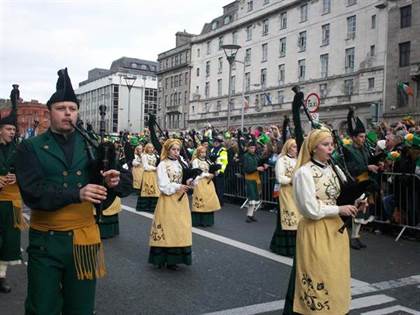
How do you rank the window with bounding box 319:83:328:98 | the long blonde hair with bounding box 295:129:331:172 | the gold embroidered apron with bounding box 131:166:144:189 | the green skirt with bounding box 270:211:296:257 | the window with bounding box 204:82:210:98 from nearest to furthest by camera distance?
1. the long blonde hair with bounding box 295:129:331:172
2. the green skirt with bounding box 270:211:296:257
3. the gold embroidered apron with bounding box 131:166:144:189
4. the window with bounding box 319:83:328:98
5. the window with bounding box 204:82:210:98

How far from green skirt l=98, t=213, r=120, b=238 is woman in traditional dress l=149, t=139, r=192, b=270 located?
241 centimetres

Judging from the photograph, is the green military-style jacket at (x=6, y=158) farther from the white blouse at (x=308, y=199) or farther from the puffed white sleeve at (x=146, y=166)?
the puffed white sleeve at (x=146, y=166)

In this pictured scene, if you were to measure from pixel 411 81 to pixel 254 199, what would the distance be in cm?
3199

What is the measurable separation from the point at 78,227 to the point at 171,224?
11.9 feet

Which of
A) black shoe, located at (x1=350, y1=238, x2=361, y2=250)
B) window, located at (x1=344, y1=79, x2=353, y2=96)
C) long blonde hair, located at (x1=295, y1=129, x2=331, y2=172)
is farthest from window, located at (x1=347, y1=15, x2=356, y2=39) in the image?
long blonde hair, located at (x1=295, y1=129, x2=331, y2=172)

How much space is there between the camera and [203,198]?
11.3 m

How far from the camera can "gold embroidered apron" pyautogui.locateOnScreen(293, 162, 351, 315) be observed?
13.9 ft

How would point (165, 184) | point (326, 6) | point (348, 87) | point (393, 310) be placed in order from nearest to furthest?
1. point (393, 310)
2. point (165, 184)
3. point (348, 87)
4. point (326, 6)

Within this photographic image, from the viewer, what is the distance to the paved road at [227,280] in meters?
5.62

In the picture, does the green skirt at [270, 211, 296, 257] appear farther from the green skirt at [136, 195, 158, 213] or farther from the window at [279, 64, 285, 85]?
the window at [279, 64, 285, 85]

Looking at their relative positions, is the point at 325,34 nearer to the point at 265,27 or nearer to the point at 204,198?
the point at 265,27

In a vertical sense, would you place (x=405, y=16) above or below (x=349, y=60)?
above

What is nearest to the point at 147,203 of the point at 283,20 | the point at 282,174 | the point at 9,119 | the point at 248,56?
the point at 282,174

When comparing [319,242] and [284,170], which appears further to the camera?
[284,170]
